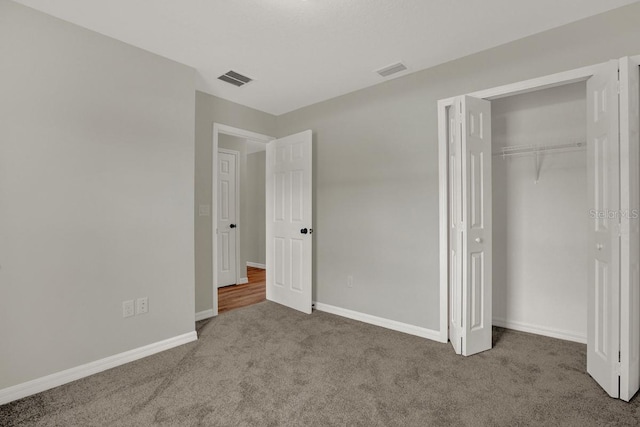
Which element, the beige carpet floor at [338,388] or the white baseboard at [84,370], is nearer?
the beige carpet floor at [338,388]

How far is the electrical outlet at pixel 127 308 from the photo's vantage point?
2.45 m

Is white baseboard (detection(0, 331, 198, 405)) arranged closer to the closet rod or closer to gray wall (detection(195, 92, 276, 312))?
gray wall (detection(195, 92, 276, 312))

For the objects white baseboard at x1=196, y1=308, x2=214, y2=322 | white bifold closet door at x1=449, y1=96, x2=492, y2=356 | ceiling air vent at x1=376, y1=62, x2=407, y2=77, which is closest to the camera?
white bifold closet door at x1=449, y1=96, x2=492, y2=356

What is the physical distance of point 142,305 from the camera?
101 inches

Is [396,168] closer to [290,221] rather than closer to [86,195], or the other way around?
[290,221]

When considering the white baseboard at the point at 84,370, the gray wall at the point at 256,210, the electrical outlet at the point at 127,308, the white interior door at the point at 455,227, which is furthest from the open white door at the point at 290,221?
the gray wall at the point at 256,210

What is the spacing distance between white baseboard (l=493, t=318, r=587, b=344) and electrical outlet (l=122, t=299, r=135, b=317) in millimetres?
3396

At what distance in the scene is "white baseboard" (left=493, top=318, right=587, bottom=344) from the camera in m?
2.73

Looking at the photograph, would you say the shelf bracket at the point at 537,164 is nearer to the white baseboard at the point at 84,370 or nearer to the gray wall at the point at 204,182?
the gray wall at the point at 204,182

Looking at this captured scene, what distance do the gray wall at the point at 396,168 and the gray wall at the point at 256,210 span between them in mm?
2930

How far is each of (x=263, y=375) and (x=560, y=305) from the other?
2706mm

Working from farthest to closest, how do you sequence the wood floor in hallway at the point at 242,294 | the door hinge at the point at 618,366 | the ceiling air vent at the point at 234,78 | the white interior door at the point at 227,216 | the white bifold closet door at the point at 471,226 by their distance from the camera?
1. the white interior door at the point at 227,216
2. the wood floor in hallway at the point at 242,294
3. the ceiling air vent at the point at 234,78
4. the white bifold closet door at the point at 471,226
5. the door hinge at the point at 618,366

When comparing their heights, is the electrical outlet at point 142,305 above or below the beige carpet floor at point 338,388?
above

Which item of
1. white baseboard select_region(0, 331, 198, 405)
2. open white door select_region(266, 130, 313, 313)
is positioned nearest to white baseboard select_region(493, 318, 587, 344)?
open white door select_region(266, 130, 313, 313)
